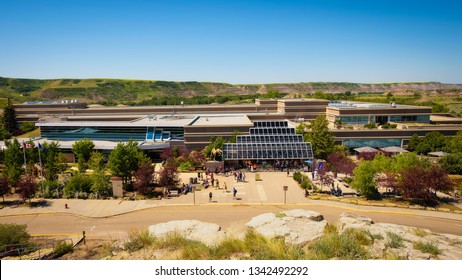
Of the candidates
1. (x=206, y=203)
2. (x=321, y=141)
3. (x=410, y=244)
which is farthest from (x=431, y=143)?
(x=410, y=244)

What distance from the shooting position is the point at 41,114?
Answer: 79188 millimetres

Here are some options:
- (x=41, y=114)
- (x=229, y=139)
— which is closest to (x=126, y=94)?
(x=41, y=114)

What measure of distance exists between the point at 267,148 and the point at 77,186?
24725mm

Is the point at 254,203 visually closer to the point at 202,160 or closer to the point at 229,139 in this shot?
the point at 202,160

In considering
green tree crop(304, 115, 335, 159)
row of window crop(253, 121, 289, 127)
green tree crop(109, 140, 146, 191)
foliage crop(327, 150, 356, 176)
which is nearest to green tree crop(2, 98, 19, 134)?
green tree crop(109, 140, 146, 191)

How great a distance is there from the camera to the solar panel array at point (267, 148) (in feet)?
134

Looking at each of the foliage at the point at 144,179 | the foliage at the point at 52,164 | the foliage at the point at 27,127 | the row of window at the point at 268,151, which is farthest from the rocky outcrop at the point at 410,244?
the foliage at the point at 27,127

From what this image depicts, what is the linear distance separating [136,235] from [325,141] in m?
35.9

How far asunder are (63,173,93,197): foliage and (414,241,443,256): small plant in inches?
1161

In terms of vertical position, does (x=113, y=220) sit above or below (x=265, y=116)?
below

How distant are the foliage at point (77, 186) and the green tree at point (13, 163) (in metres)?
6.13

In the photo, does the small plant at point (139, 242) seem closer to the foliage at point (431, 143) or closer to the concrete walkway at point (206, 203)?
the concrete walkway at point (206, 203)

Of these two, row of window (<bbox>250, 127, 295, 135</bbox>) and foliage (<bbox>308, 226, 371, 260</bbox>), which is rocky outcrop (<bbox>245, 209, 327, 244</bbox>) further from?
row of window (<bbox>250, 127, 295, 135</bbox>)

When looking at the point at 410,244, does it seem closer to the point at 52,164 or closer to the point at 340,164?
the point at 340,164
